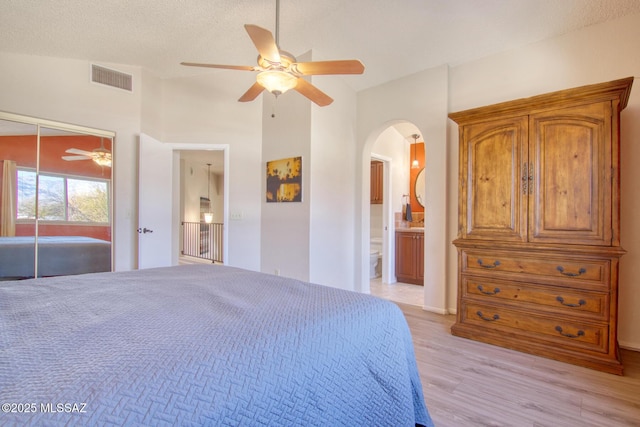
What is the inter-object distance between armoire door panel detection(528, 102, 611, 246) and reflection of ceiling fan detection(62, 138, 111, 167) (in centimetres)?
437

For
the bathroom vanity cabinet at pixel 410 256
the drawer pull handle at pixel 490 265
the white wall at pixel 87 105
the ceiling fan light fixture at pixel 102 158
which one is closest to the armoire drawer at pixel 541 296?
the drawer pull handle at pixel 490 265

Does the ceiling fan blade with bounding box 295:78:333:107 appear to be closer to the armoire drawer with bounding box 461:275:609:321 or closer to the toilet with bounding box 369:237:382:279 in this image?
the armoire drawer with bounding box 461:275:609:321

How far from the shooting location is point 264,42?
1839mm

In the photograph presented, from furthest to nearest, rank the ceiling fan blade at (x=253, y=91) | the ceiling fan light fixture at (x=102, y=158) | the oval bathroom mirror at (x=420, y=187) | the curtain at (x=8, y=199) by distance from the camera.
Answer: the oval bathroom mirror at (x=420, y=187), the ceiling fan light fixture at (x=102, y=158), the curtain at (x=8, y=199), the ceiling fan blade at (x=253, y=91)

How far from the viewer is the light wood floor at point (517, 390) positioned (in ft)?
5.37

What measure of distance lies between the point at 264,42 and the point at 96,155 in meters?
2.79

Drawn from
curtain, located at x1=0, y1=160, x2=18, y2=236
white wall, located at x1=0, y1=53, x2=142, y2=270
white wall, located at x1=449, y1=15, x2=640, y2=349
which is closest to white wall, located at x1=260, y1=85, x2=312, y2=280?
white wall, located at x1=0, y1=53, x2=142, y2=270

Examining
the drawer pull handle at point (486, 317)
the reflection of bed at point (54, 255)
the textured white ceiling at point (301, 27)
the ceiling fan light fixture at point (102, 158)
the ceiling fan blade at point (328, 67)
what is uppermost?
the textured white ceiling at point (301, 27)

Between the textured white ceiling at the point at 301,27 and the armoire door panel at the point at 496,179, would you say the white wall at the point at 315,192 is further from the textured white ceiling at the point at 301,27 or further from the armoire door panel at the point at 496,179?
the armoire door panel at the point at 496,179

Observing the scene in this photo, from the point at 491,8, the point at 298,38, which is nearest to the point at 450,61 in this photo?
the point at 491,8

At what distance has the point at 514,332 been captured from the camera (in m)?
2.47

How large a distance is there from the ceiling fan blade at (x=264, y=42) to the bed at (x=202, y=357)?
145 centimetres

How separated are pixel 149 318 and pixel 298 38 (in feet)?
9.95

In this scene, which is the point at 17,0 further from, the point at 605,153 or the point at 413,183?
the point at 413,183
